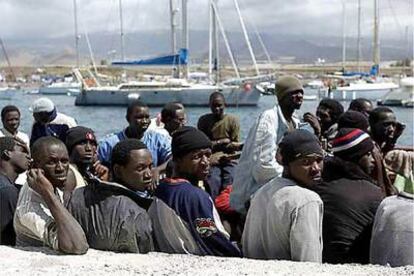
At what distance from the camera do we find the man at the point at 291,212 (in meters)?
3.56

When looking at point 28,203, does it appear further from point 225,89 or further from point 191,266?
point 225,89

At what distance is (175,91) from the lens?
53.4m

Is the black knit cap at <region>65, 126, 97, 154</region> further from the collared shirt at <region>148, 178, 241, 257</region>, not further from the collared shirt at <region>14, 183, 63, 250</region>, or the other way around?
the collared shirt at <region>148, 178, 241, 257</region>

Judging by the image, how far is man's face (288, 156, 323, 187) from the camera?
12.5 ft

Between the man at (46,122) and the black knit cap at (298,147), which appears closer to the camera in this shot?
the black knit cap at (298,147)

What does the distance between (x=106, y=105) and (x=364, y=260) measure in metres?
52.9

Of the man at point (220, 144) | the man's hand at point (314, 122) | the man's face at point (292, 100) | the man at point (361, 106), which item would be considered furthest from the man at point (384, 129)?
the man's face at point (292, 100)

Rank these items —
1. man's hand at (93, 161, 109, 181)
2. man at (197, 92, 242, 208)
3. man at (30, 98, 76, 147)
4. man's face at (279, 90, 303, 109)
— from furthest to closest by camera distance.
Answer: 1. man at (30, 98, 76, 147)
2. man at (197, 92, 242, 208)
3. man's hand at (93, 161, 109, 181)
4. man's face at (279, 90, 303, 109)

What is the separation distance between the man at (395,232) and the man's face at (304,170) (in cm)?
38

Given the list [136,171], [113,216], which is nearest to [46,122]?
[136,171]

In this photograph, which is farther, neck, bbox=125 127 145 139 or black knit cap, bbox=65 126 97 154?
neck, bbox=125 127 145 139

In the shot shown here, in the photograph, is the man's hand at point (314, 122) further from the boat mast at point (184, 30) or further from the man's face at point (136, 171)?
the boat mast at point (184, 30)

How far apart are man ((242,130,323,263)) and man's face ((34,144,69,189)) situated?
1.06 metres

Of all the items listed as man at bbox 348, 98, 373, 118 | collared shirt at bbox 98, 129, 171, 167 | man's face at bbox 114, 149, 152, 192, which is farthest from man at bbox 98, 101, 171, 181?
man at bbox 348, 98, 373, 118
